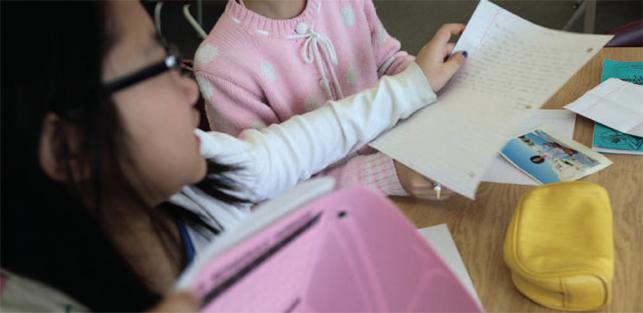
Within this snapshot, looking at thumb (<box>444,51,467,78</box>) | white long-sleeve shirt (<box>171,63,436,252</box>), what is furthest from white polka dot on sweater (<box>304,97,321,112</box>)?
thumb (<box>444,51,467,78</box>)

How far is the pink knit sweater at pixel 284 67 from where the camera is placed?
96 cm

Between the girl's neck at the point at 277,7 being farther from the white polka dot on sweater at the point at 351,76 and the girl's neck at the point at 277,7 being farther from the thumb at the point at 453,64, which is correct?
the thumb at the point at 453,64

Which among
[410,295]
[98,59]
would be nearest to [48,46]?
[98,59]

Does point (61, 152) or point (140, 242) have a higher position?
point (61, 152)

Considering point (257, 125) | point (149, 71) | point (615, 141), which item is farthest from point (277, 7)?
point (615, 141)

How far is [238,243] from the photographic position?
381 mm

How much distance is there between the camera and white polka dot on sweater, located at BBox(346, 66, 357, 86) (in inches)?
43.0

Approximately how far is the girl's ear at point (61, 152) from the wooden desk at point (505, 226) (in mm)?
456

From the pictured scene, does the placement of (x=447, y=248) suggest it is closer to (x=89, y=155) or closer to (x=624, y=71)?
(x=89, y=155)

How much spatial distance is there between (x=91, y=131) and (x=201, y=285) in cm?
23

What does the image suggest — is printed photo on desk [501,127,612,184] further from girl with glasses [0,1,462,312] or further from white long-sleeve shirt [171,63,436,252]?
girl with glasses [0,1,462,312]

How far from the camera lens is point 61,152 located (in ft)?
1.79

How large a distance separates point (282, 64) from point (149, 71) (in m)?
0.43

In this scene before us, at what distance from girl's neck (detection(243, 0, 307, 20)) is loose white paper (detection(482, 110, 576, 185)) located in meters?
0.42
